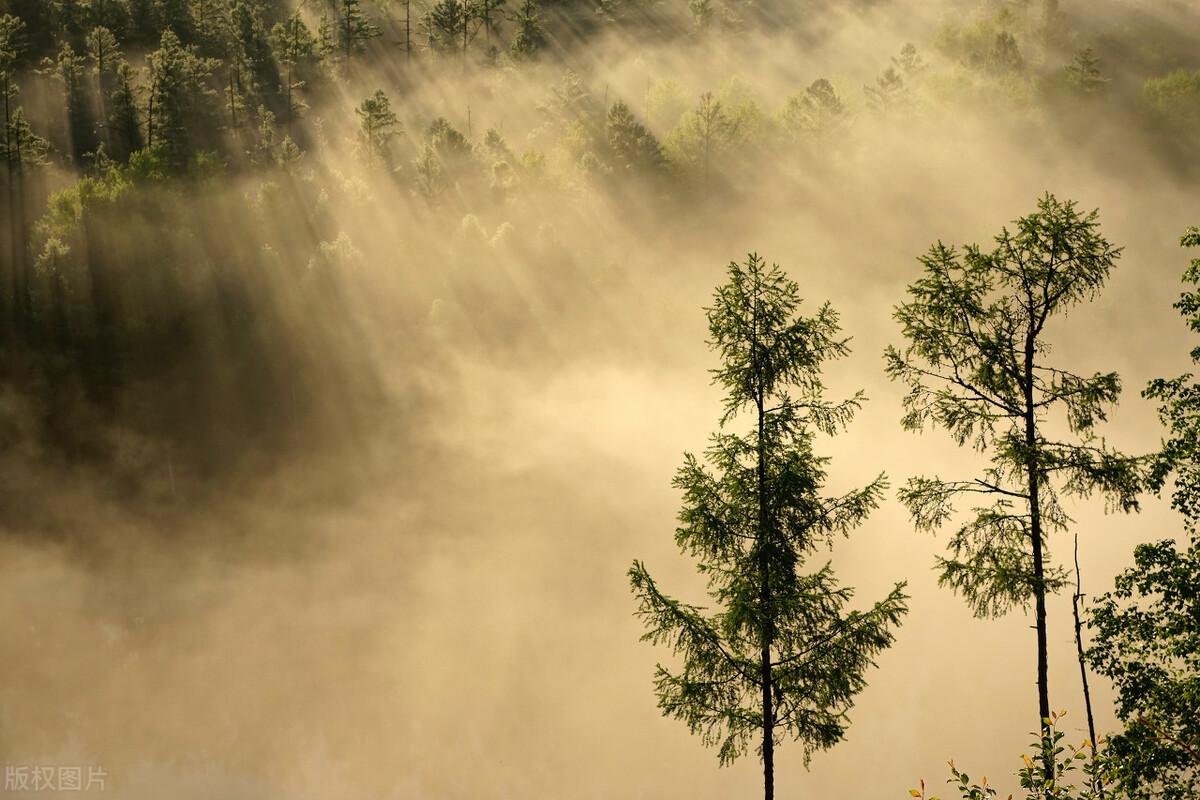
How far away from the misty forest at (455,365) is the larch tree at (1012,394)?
60.6 metres

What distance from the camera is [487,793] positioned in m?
116

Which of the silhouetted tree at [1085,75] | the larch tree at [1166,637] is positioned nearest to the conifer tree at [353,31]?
the silhouetted tree at [1085,75]

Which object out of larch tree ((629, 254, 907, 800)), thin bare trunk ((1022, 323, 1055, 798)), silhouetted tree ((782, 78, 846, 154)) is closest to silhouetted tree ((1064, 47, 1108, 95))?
silhouetted tree ((782, 78, 846, 154))

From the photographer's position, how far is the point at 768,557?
13289 mm

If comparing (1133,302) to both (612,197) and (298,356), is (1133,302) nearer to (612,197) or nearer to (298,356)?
(612,197)

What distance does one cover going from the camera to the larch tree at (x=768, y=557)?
13.3 m

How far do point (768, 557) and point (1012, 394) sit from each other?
14.4ft

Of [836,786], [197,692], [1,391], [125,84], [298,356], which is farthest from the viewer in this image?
[836,786]

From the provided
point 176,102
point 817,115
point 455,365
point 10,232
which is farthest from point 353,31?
point 817,115

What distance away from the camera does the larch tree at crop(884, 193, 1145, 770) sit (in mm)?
12281

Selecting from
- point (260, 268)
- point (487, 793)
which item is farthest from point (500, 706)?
point (260, 268)

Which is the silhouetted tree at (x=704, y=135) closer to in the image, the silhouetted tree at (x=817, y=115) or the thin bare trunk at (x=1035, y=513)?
the silhouetted tree at (x=817, y=115)

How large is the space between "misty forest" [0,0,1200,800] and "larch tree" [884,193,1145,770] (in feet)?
199

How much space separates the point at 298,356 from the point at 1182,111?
122255 millimetres
